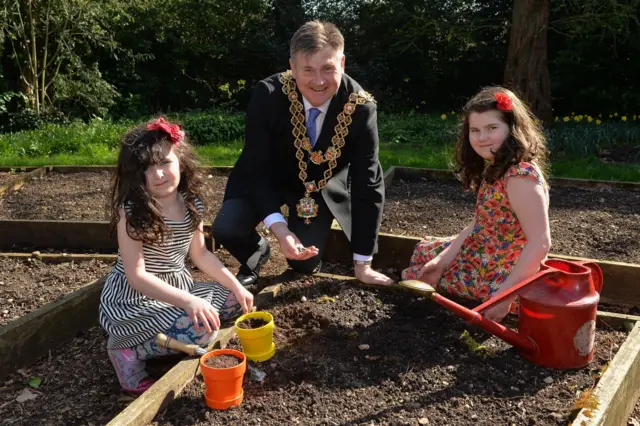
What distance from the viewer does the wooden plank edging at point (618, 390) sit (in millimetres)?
1913

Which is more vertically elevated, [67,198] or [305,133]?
[305,133]

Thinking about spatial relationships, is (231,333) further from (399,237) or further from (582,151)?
(582,151)

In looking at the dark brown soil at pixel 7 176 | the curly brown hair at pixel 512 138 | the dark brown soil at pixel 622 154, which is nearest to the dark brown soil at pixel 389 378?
the curly brown hair at pixel 512 138

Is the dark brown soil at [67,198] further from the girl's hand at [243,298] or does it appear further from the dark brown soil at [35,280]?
the girl's hand at [243,298]

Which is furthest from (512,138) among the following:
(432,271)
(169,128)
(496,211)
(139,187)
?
(139,187)

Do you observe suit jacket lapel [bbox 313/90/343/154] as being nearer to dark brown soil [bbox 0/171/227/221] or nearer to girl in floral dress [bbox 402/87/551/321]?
girl in floral dress [bbox 402/87/551/321]

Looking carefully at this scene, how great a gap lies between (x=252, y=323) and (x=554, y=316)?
1.17 meters

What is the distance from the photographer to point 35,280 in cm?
341

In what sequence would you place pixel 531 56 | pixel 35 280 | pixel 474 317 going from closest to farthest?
1. pixel 474 317
2. pixel 35 280
3. pixel 531 56

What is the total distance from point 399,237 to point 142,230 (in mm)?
1644

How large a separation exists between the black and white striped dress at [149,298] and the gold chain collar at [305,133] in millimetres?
719

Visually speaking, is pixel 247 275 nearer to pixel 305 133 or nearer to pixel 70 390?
pixel 305 133

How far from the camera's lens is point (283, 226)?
9.68 ft

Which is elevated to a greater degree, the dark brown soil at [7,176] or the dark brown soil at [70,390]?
the dark brown soil at [7,176]
